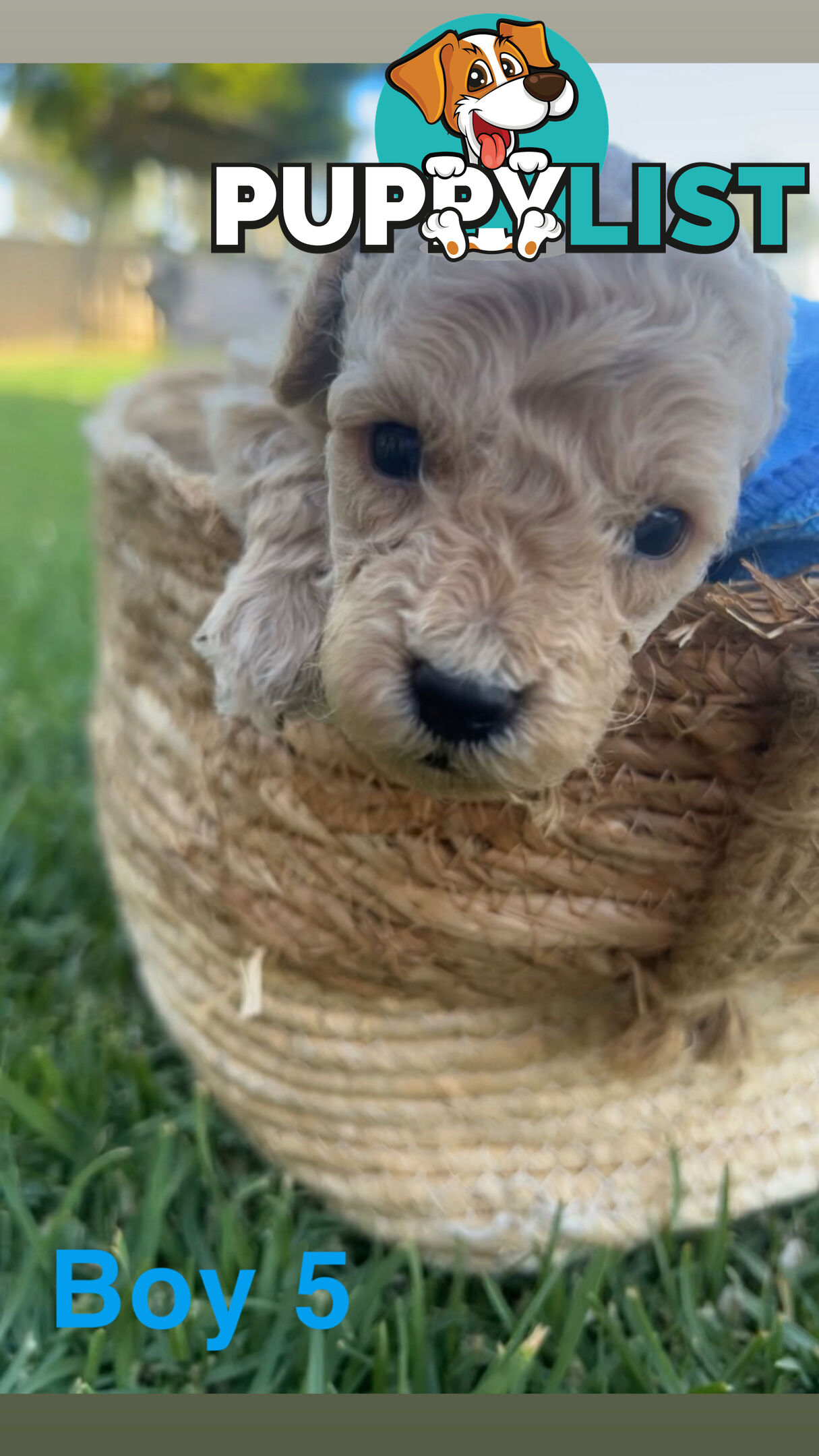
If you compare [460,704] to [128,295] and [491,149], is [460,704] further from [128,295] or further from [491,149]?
[128,295]

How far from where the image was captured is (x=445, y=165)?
0.83 m

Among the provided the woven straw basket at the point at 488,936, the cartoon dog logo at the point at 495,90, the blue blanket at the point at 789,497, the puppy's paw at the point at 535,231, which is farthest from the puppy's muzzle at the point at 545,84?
the woven straw basket at the point at 488,936

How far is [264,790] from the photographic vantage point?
3.52 feet

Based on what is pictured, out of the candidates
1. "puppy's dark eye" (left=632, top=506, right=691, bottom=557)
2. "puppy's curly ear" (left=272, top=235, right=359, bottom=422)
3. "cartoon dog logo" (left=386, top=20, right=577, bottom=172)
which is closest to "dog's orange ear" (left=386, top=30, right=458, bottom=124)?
"cartoon dog logo" (left=386, top=20, right=577, bottom=172)

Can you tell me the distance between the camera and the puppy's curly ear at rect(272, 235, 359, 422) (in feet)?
2.91

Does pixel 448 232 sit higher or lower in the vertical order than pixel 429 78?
lower

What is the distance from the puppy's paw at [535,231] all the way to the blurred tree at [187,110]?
0.19 metres

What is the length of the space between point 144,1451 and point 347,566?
2.46ft

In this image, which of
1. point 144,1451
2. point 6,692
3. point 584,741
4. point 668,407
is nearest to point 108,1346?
point 144,1451

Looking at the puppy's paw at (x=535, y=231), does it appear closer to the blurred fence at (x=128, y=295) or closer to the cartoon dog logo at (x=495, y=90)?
the cartoon dog logo at (x=495, y=90)

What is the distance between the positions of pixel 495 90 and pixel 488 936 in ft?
2.27

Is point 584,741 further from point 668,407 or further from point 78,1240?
point 78,1240

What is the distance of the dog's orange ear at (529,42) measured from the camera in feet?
2.73

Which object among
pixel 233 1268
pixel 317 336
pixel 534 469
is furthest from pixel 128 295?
pixel 233 1268
